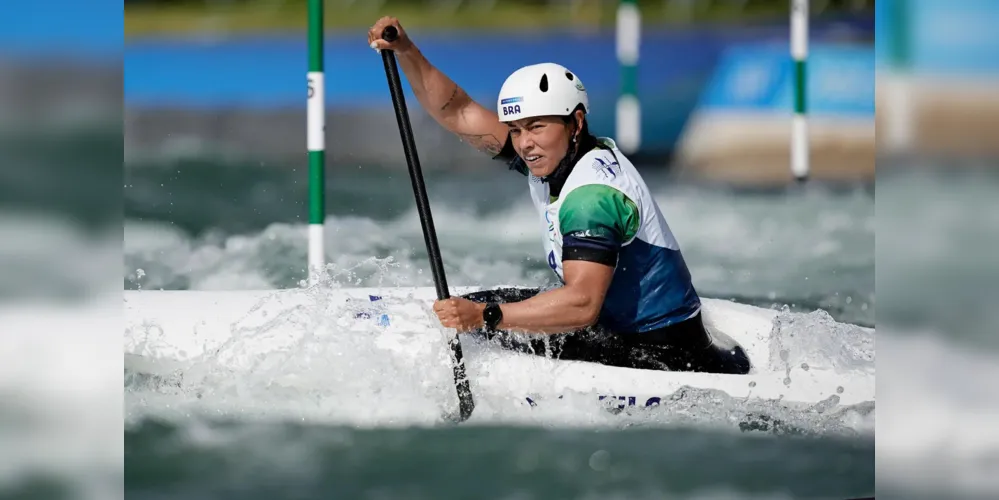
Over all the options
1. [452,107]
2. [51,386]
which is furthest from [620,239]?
[51,386]

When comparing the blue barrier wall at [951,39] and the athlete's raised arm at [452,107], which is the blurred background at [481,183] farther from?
the athlete's raised arm at [452,107]

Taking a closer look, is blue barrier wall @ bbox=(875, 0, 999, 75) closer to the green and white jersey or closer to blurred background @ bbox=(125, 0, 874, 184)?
the green and white jersey

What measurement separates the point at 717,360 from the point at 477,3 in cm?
1116

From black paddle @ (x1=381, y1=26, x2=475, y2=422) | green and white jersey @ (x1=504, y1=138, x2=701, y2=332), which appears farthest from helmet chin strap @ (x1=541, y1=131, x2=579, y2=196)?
black paddle @ (x1=381, y1=26, x2=475, y2=422)

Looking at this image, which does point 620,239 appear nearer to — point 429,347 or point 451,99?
point 429,347

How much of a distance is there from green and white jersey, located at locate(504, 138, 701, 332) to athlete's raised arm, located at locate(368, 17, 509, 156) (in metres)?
0.32

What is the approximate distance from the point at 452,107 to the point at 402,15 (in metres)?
10.6

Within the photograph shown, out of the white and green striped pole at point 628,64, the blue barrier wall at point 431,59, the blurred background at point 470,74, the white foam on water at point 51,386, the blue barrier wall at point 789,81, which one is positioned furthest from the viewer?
the blue barrier wall at point 431,59

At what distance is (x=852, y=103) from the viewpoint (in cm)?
1045

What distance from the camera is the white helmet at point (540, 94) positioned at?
306cm

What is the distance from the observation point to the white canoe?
10.00ft

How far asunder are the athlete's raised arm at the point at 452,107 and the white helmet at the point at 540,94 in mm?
393

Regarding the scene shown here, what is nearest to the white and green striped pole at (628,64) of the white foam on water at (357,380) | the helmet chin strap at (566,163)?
the helmet chin strap at (566,163)

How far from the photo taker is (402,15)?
13.9m
